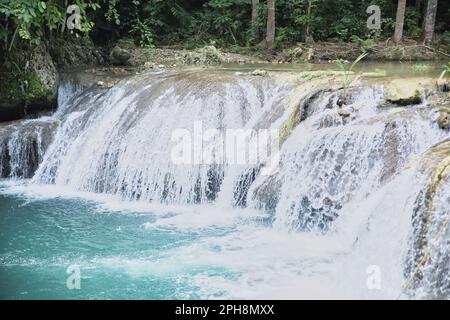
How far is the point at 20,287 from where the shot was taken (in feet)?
18.0

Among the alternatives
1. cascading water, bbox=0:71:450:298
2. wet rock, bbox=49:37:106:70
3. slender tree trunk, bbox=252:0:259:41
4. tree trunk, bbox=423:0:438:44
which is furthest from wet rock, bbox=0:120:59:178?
tree trunk, bbox=423:0:438:44

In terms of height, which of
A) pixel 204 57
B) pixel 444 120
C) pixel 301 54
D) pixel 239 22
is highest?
pixel 239 22

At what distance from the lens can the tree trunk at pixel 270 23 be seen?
1492cm

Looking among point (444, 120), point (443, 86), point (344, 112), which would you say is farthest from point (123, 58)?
point (444, 120)

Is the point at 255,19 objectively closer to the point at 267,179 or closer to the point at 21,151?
the point at 21,151

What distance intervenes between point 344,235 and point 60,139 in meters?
5.90

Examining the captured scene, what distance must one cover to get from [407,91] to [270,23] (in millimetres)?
8345

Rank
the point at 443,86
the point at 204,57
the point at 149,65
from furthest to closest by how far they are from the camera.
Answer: the point at 204,57
the point at 149,65
the point at 443,86

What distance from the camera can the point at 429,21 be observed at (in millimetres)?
14086

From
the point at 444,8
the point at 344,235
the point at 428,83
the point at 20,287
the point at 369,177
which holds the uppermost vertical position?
the point at 444,8

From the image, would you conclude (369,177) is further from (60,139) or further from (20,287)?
(60,139)

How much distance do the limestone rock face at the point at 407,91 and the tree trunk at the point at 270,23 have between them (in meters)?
7.95

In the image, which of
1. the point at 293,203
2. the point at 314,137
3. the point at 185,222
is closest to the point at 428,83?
the point at 314,137

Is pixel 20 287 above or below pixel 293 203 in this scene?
below
